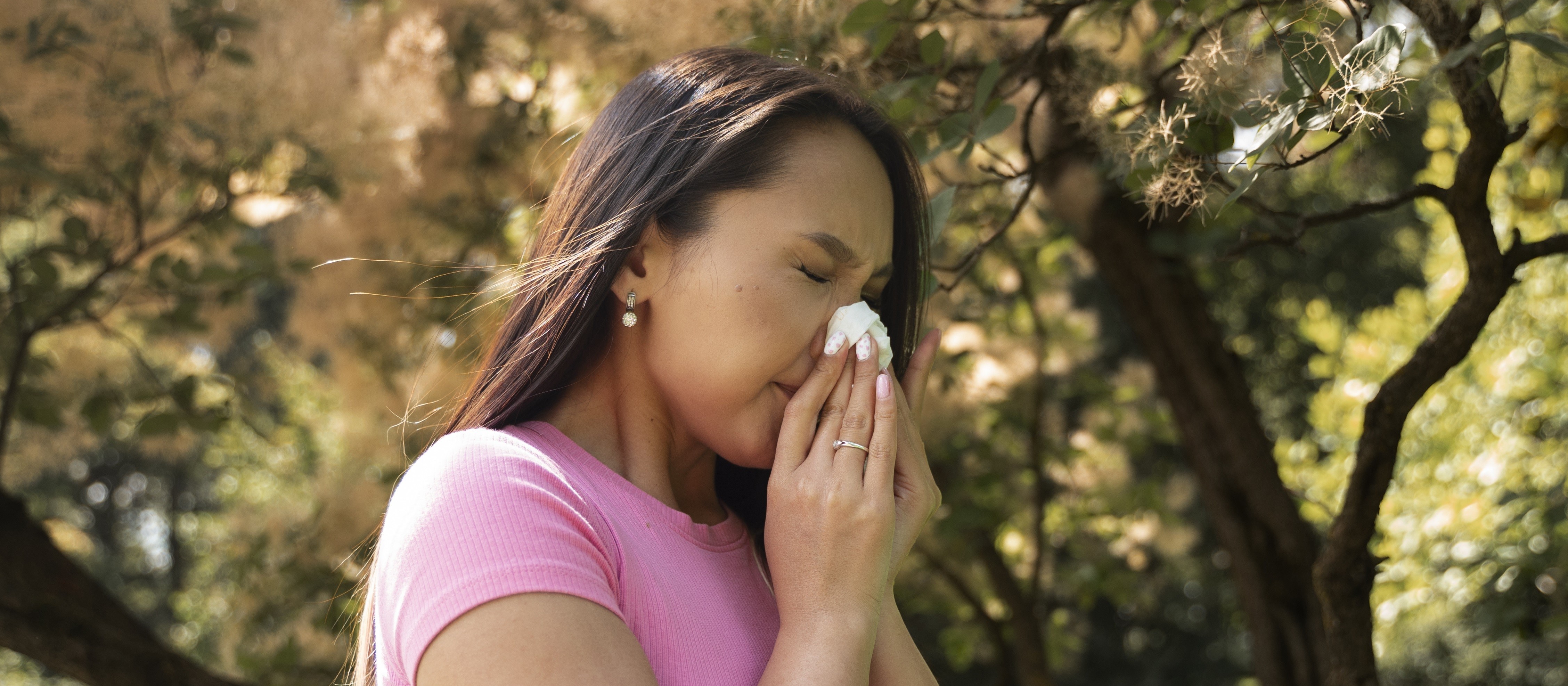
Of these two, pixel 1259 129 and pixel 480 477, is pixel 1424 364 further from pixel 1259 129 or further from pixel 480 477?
pixel 480 477

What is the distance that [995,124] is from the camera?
4.21ft

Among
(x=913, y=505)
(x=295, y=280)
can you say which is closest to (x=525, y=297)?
(x=913, y=505)

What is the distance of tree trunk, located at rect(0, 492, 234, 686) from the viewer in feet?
6.20

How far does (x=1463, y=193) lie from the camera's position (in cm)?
117

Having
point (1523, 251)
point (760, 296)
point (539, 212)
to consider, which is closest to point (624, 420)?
point (760, 296)

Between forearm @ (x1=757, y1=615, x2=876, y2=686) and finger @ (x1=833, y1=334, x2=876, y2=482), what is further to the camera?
finger @ (x1=833, y1=334, x2=876, y2=482)

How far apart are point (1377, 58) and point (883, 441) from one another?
1.84 feet

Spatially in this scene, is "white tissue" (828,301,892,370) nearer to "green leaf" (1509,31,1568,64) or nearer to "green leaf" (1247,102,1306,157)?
"green leaf" (1247,102,1306,157)

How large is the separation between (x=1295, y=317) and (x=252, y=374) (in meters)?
6.83

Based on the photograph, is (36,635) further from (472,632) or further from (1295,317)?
(1295,317)

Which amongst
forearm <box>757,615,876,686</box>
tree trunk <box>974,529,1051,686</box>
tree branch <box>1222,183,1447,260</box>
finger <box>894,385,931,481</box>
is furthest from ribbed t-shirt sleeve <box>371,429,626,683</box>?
tree trunk <box>974,529,1051,686</box>

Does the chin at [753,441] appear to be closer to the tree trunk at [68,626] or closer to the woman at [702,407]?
the woman at [702,407]

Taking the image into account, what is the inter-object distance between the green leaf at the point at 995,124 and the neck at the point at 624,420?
51cm

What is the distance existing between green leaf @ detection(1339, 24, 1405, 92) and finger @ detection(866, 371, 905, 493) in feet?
1.62
